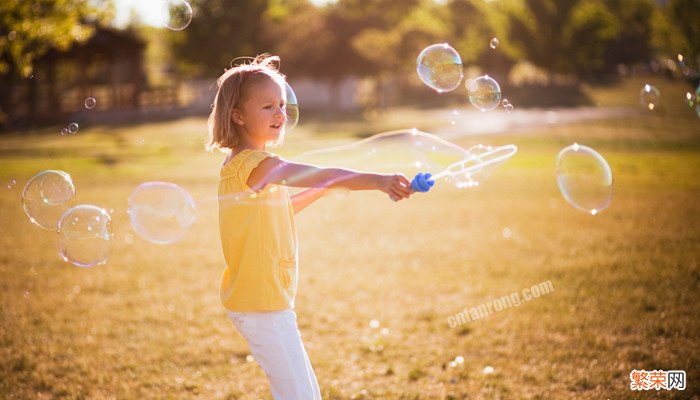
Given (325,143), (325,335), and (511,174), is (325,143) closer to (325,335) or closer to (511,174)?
(511,174)

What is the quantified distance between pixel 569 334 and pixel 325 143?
19.2 metres

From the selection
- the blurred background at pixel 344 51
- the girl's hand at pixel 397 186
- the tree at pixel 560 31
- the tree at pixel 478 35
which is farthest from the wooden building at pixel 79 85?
the tree at pixel 478 35

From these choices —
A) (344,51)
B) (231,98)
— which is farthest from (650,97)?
(344,51)

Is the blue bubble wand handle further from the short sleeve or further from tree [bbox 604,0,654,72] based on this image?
tree [bbox 604,0,654,72]

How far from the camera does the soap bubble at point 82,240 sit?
4523 mm

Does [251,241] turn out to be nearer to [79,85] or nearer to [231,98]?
[231,98]

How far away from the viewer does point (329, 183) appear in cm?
283

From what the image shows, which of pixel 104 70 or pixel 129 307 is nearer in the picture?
pixel 129 307

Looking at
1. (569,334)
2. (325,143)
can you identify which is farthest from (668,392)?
(325,143)

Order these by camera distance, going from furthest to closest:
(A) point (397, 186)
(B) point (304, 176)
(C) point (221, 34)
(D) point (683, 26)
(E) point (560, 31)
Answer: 1. (E) point (560, 31)
2. (C) point (221, 34)
3. (D) point (683, 26)
4. (B) point (304, 176)
5. (A) point (397, 186)

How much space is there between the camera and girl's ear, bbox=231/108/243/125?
305cm

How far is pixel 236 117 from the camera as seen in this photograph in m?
3.05

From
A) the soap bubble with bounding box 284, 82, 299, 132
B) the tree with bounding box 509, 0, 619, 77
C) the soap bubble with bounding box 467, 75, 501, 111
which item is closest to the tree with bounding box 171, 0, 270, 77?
the tree with bounding box 509, 0, 619, 77

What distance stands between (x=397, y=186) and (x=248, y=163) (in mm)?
746
